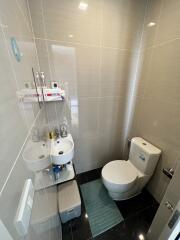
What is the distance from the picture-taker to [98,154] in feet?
5.90

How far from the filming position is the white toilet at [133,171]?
4.02ft

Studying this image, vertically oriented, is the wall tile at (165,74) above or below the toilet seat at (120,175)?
above

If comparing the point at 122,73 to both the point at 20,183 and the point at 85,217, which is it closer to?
the point at 20,183

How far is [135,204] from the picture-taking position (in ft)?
4.56

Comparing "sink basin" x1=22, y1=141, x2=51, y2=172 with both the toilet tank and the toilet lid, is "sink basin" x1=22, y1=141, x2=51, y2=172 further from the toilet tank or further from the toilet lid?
the toilet tank

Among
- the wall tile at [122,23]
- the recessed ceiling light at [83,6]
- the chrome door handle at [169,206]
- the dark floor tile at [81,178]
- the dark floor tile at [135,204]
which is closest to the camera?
the chrome door handle at [169,206]

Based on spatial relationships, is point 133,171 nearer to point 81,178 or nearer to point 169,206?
point 169,206

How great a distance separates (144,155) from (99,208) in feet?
2.88

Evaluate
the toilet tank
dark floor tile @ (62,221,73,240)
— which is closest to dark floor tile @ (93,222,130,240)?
dark floor tile @ (62,221,73,240)

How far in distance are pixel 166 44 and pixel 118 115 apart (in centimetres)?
95

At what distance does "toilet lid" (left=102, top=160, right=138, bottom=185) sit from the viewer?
4.09 ft

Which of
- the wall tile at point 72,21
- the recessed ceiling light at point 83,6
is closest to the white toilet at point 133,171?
the wall tile at point 72,21

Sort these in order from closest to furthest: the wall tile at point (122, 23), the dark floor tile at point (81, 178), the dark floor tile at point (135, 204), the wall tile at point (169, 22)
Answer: the wall tile at point (169, 22)
the wall tile at point (122, 23)
the dark floor tile at point (135, 204)
the dark floor tile at point (81, 178)

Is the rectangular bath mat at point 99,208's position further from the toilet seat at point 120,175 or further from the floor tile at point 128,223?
the toilet seat at point 120,175
